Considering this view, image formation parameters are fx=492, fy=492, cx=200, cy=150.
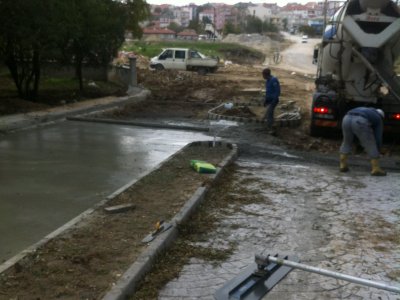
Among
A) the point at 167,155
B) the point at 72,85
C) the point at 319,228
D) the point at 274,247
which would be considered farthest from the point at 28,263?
the point at 72,85

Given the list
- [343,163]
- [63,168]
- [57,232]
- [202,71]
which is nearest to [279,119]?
[343,163]

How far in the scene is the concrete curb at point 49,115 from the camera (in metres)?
12.8

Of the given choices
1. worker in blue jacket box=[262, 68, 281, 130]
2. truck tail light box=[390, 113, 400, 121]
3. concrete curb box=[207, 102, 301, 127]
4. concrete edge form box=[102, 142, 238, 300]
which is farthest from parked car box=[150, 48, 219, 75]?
concrete edge form box=[102, 142, 238, 300]

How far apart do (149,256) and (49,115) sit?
10319 millimetres

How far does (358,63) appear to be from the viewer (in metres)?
11.4

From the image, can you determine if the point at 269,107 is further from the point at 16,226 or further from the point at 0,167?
the point at 16,226

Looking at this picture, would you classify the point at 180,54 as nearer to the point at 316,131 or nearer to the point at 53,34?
the point at 53,34

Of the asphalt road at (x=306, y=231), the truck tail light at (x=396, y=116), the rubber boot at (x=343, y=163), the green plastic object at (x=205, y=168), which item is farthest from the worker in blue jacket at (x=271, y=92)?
the green plastic object at (x=205, y=168)

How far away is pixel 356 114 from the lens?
930cm

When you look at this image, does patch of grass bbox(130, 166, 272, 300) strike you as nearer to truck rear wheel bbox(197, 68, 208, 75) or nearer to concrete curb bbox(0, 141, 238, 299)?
concrete curb bbox(0, 141, 238, 299)

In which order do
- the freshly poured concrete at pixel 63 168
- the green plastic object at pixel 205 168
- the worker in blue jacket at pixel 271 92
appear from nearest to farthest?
1. the freshly poured concrete at pixel 63 168
2. the green plastic object at pixel 205 168
3. the worker in blue jacket at pixel 271 92

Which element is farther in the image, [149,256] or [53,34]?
[53,34]

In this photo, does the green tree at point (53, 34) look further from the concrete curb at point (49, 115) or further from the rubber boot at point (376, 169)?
the rubber boot at point (376, 169)

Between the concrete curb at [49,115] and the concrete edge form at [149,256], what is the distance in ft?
23.8
